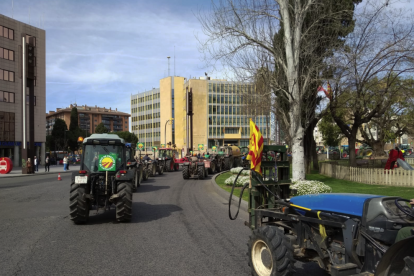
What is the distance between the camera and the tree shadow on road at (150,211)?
990 centimetres

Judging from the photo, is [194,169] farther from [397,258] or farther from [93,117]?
[93,117]

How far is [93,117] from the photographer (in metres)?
154

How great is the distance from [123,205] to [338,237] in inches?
241

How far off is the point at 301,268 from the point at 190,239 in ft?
8.65

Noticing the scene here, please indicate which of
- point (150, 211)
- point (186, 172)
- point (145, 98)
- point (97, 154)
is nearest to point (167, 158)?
point (186, 172)

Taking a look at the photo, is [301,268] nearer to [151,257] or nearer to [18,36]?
[151,257]

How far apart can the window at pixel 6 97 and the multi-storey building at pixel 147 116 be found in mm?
57964

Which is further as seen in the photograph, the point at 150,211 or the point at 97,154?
the point at 150,211

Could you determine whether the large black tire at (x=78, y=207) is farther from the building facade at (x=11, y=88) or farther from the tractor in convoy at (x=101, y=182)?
the building facade at (x=11, y=88)

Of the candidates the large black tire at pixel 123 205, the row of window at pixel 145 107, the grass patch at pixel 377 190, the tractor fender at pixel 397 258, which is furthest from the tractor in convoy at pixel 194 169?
the row of window at pixel 145 107

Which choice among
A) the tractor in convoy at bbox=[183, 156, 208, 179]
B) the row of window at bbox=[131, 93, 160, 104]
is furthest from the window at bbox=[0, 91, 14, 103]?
the row of window at bbox=[131, 93, 160, 104]

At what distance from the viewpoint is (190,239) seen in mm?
7438

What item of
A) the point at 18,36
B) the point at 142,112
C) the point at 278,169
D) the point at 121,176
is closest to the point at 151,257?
the point at 278,169

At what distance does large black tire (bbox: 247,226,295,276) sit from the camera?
4418 millimetres
